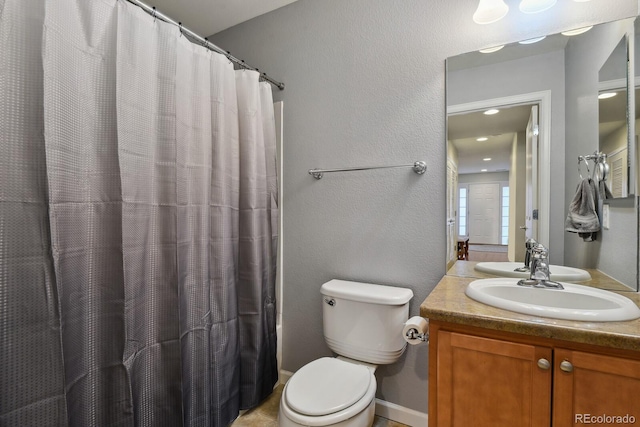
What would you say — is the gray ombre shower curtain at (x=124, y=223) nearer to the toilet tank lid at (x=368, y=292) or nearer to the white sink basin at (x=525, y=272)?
the toilet tank lid at (x=368, y=292)

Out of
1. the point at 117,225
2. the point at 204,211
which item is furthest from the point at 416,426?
the point at 117,225

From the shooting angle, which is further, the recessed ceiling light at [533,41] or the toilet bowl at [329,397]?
the recessed ceiling light at [533,41]

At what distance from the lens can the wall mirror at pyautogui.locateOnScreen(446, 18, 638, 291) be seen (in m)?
1.20

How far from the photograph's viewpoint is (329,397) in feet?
3.92

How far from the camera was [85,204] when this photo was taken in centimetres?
102

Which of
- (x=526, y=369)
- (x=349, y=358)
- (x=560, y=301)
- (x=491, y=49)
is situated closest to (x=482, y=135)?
(x=491, y=49)

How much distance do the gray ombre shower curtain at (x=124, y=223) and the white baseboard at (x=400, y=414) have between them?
2.37ft

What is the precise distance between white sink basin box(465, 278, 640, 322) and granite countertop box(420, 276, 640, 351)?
0.02 meters

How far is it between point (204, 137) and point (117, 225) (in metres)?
0.53

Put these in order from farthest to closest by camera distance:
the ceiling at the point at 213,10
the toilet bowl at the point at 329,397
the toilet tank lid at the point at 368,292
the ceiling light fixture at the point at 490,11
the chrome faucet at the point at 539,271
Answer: the ceiling at the point at 213,10, the toilet tank lid at the point at 368,292, the ceiling light fixture at the point at 490,11, the chrome faucet at the point at 539,271, the toilet bowl at the point at 329,397

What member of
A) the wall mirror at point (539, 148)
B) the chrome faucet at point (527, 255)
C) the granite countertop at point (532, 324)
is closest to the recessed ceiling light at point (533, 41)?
the wall mirror at point (539, 148)

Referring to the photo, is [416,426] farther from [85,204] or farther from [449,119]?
[85,204]

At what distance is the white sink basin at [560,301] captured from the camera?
0.88 m

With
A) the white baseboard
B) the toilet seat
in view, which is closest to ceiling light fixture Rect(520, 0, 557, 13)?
the toilet seat
